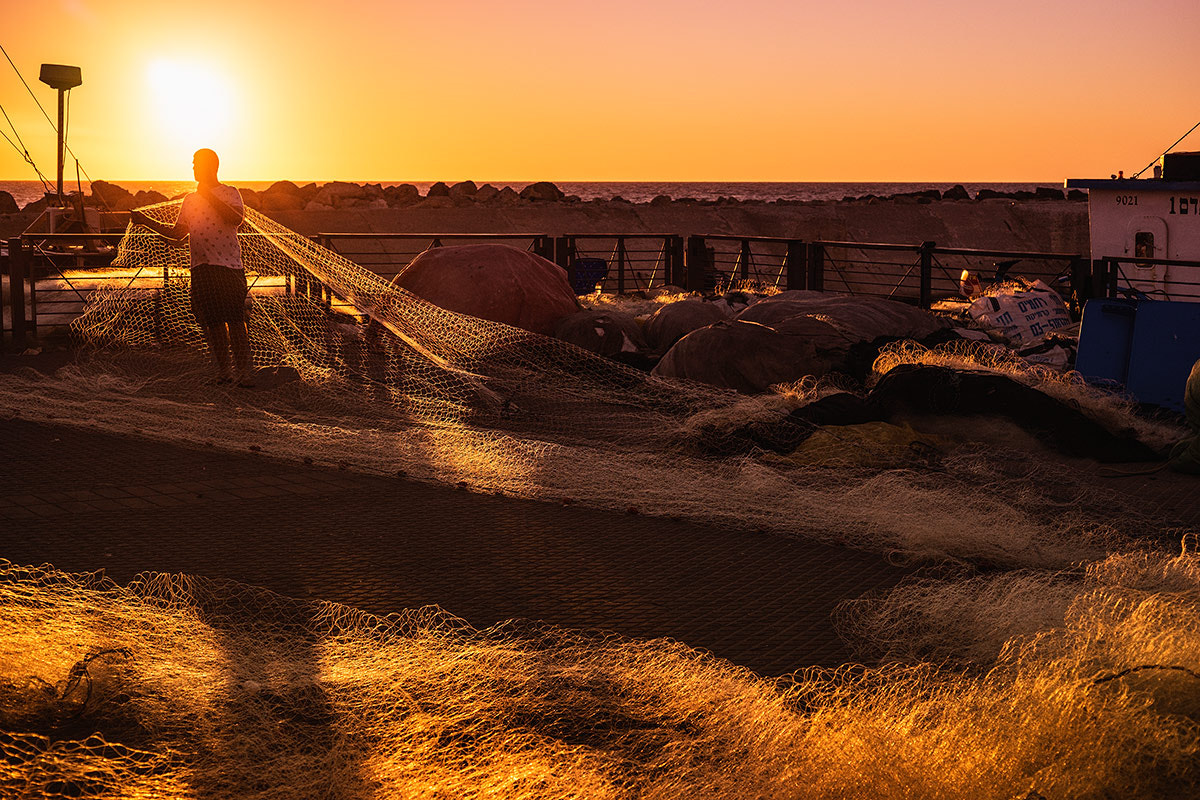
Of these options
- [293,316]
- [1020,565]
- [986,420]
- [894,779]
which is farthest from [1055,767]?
[293,316]

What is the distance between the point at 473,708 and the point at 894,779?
1.13 metres

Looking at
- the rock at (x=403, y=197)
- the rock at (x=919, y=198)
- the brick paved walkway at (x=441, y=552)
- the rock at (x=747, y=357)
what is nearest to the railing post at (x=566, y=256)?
the rock at (x=747, y=357)

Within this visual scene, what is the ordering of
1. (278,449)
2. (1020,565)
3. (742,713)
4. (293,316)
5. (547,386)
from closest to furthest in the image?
1. (742,713)
2. (1020,565)
3. (278,449)
4. (547,386)
5. (293,316)

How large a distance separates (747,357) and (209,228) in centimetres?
404

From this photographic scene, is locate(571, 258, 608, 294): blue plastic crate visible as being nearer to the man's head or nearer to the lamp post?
the lamp post

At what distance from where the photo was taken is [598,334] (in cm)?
1081

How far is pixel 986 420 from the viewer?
7.05 metres

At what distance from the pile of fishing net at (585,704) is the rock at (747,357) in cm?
455

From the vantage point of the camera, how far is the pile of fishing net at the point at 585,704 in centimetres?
237

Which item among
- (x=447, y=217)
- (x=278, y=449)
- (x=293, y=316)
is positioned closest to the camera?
(x=278, y=449)

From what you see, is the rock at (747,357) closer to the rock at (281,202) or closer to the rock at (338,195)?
the rock at (281,202)

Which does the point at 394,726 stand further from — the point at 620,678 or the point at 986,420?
the point at 986,420

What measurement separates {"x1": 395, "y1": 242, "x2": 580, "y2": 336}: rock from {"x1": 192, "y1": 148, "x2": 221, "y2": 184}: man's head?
3053mm

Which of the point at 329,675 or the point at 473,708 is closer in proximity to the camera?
the point at 473,708
